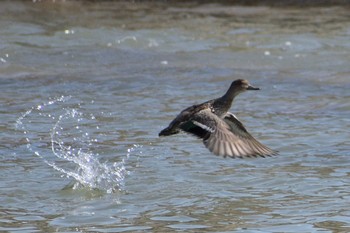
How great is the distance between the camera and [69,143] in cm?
955

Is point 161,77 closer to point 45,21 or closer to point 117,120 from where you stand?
point 117,120

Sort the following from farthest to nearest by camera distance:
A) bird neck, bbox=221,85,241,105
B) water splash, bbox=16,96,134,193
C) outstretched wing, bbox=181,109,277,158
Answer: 1. water splash, bbox=16,96,134,193
2. bird neck, bbox=221,85,241,105
3. outstretched wing, bbox=181,109,277,158

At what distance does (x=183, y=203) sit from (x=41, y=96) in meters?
4.62

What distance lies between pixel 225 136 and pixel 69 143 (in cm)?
286

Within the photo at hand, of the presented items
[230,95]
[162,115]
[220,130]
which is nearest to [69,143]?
[162,115]

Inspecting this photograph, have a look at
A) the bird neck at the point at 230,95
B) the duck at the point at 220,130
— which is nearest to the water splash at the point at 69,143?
the duck at the point at 220,130

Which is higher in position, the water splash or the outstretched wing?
the outstretched wing

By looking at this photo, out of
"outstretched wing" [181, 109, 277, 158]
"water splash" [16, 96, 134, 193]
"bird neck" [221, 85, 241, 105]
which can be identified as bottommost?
"water splash" [16, 96, 134, 193]

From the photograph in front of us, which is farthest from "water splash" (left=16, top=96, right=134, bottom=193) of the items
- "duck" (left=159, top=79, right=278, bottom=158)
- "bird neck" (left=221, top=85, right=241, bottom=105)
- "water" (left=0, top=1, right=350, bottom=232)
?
"bird neck" (left=221, top=85, right=241, bottom=105)

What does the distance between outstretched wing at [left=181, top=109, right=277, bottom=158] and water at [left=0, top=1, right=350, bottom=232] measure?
0.42 meters

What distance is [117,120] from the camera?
33.8 feet

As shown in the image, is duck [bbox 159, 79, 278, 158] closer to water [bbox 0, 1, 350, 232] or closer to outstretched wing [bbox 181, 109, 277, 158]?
outstretched wing [bbox 181, 109, 277, 158]

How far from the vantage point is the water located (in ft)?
23.3

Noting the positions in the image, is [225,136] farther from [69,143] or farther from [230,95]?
[69,143]
